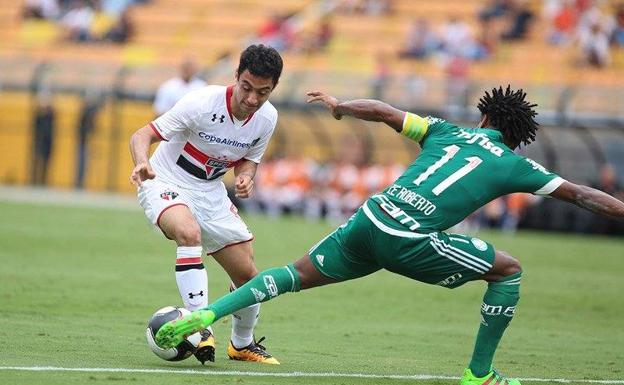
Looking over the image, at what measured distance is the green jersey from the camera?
8219 millimetres

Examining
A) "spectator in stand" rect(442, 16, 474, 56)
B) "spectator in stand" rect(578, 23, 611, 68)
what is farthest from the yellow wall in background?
"spectator in stand" rect(578, 23, 611, 68)

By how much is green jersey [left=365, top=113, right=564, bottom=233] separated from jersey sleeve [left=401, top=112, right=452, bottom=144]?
0.07 ft

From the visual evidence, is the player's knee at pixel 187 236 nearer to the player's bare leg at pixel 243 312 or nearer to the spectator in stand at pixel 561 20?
the player's bare leg at pixel 243 312

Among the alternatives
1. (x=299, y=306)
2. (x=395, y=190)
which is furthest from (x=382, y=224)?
(x=299, y=306)

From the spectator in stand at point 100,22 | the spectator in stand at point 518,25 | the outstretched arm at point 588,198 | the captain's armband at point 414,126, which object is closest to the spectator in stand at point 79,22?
the spectator in stand at point 100,22

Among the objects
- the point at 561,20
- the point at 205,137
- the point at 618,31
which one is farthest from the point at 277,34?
the point at 205,137

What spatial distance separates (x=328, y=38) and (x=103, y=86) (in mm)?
6352

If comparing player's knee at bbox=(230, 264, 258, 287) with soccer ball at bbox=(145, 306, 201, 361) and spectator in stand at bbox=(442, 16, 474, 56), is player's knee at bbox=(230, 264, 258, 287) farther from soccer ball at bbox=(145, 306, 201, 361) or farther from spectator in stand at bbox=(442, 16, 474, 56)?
spectator in stand at bbox=(442, 16, 474, 56)

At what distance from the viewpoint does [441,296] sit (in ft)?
50.7

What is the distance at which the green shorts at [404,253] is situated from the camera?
26.9 ft

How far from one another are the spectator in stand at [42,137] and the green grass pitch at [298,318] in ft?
38.1

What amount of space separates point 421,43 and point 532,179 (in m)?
25.4

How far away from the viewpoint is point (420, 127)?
27.5 ft

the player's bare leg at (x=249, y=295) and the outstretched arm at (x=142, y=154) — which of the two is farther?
the outstretched arm at (x=142, y=154)
